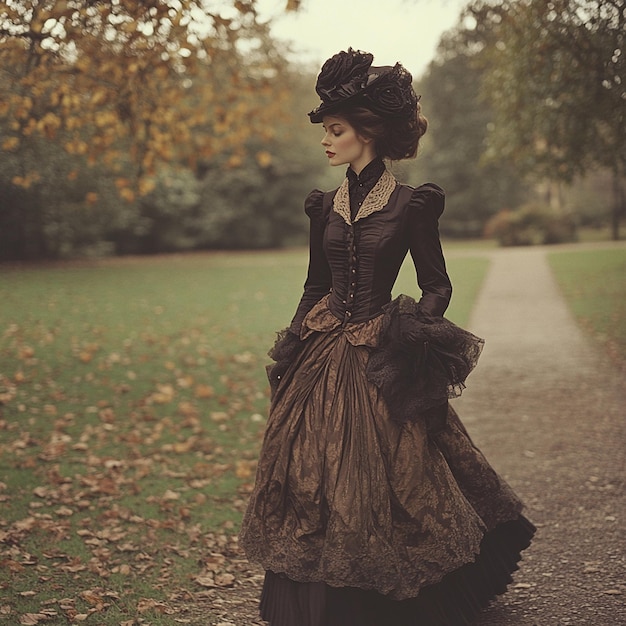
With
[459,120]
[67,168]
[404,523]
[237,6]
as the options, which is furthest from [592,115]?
[459,120]

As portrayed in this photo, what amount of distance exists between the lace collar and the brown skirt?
1.35 feet

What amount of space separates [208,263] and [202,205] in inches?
241

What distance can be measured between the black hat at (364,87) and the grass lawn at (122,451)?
229 cm

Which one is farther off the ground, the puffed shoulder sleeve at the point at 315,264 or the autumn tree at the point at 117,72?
the autumn tree at the point at 117,72

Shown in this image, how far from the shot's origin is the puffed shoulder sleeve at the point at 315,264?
319cm

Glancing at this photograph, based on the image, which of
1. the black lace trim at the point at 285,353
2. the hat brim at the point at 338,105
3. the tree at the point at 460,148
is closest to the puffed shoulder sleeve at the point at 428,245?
the hat brim at the point at 338,105

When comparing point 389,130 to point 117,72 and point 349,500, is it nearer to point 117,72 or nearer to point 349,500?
point 349,500

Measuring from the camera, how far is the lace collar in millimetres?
3006

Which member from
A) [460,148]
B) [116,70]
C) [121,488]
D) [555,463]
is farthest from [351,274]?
[460,148]

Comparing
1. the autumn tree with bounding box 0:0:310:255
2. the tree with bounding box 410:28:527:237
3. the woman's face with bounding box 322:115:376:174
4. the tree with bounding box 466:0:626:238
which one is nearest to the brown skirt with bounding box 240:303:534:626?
the woman's face with bounding box 322:115:376:174

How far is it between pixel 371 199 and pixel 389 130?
0.26 metres

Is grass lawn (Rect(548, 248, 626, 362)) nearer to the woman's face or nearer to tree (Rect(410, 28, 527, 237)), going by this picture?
the woman's face

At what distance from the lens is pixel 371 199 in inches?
119

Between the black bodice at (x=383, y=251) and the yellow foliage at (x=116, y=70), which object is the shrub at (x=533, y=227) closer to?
the yellow foliage at (x=116, y=70)
